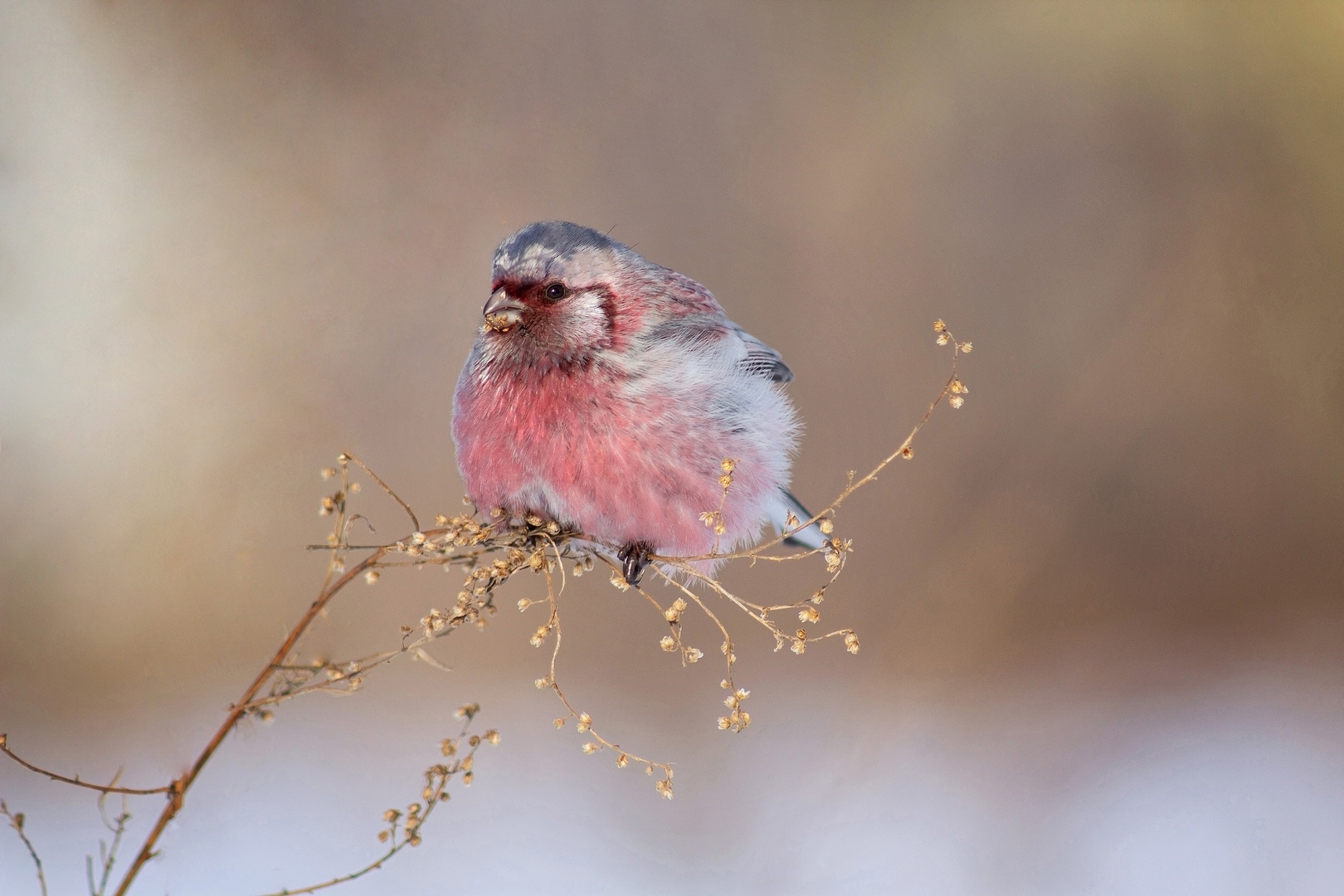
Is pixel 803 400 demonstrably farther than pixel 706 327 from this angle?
Yes

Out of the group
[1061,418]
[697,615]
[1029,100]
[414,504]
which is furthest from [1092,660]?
[414,504]

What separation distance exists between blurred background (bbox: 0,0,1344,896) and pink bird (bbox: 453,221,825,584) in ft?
2.07

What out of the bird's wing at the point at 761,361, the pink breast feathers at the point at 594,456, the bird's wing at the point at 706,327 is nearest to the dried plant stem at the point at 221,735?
the pink breast feathers at the point at 594,456

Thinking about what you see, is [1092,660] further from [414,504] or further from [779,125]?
[414,504]

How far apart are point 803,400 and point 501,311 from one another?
870 mm

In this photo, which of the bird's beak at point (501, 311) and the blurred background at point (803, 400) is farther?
the blurred background at point (803, 400)

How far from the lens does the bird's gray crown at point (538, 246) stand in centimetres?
89

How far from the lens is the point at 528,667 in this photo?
1.66 meters

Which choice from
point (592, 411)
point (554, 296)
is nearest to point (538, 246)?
point (554, 296)

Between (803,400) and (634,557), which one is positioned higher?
(803,400)

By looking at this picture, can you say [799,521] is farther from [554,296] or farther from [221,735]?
[221,735]

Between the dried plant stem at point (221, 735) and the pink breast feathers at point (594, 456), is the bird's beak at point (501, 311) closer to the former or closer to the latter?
the pink breast feathers at point (594, 456)

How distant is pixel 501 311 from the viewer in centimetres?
88

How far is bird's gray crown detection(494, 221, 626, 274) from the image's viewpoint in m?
0.89
